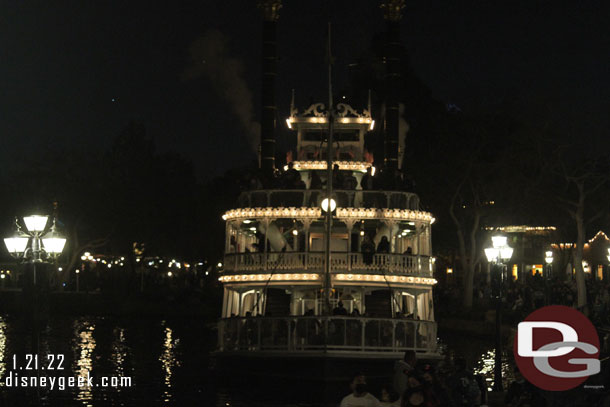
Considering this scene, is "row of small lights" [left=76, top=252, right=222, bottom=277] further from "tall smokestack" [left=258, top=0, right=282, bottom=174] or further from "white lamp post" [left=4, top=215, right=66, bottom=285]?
"white lamp post" [left=4, top=215, right=66, bottom=285]

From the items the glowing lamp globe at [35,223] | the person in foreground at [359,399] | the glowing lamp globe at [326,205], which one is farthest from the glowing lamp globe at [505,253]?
the person in foreground at [359,399]

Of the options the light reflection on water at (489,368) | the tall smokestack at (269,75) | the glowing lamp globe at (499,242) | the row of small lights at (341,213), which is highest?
the tall smokestack at (269,75)

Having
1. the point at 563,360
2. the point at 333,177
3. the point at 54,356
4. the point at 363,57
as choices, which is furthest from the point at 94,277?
the point at 563,360

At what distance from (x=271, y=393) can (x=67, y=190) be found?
156 ft

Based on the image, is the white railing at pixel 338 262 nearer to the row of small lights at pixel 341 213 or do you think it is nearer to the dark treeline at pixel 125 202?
the row of small lights at pixel 341 213

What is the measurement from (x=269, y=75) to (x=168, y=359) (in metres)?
12.4

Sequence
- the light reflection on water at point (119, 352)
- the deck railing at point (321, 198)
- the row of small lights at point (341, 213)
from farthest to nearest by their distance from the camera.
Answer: the light reflection on water at point (119, 352), the deck railing at point (321, 198), the row of small lights at point (341, 213)

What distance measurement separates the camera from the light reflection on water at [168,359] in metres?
27.4

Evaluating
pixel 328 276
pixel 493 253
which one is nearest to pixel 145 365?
pixel 328 276

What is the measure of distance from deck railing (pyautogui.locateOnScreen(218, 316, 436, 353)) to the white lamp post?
21.7ft

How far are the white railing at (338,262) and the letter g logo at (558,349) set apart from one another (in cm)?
1715

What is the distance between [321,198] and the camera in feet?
98.0

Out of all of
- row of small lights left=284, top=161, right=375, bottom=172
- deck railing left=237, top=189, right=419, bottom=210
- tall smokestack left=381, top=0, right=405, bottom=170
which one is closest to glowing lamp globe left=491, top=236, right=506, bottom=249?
deck railing left=237, top=189, right=419, bottom=210

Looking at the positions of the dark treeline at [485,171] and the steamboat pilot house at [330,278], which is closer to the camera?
the steamboat pilot house at [330,278]
